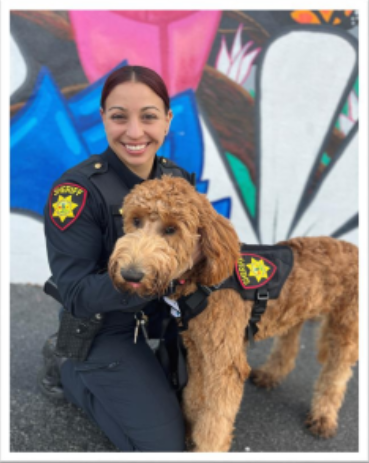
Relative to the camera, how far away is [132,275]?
4.93 feet

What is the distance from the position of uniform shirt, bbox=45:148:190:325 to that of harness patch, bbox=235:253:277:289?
612 mm

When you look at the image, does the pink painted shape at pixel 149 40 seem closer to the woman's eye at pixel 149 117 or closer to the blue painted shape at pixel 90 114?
the blue painted shape at pixel 90 114

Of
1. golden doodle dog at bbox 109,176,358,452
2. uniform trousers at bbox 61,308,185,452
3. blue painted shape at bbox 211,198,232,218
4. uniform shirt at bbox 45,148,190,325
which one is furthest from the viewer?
blue painted shape at bbox 211,198,232,218

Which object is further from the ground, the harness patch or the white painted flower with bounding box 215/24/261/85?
the white painted flower with bounding box 215/24/261/85

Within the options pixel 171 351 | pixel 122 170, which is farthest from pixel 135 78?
pixel 171 351

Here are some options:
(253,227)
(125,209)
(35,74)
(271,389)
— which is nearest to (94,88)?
(35,74)

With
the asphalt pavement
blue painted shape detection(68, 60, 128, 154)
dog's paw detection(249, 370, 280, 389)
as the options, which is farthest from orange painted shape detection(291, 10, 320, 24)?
dog's paw detection(249, 370, 280, 389)

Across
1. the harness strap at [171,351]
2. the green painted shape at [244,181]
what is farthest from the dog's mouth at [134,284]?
the green painted shape at [244,181]

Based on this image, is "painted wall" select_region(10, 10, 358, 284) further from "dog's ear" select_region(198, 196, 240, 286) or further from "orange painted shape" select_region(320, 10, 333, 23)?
"dog's ear" select_region(198, 196, 240, 286)

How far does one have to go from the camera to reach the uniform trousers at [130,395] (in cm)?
232

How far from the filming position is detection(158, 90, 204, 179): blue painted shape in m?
4.00

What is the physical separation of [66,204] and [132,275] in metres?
0.78

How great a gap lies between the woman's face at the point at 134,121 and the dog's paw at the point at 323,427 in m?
2.25

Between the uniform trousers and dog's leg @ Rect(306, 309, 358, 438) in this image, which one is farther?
dog's leg @ Rect(306, 309, 358, 438)
